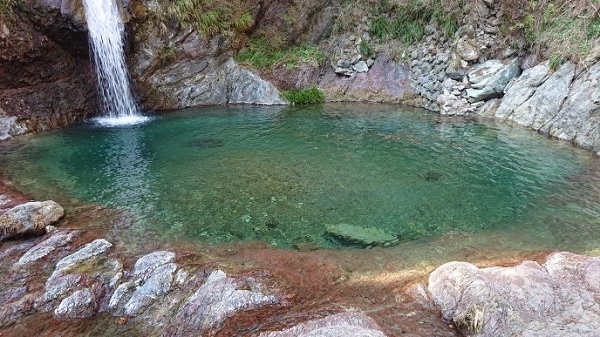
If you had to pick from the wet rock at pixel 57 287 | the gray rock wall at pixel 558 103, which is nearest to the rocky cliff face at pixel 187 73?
the gray rock wall at pixel 558 103

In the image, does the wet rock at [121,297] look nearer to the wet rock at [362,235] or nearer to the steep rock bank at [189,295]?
the steep rock bank at [189,295]

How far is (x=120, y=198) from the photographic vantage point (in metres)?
5.88

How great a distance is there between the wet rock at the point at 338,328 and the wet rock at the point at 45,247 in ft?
8.97

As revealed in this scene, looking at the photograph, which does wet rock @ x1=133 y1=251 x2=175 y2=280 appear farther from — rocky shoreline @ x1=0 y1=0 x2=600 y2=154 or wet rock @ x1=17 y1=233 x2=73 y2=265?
rocky shoreline @ x1=0 y1=0 x2=600 y2=154

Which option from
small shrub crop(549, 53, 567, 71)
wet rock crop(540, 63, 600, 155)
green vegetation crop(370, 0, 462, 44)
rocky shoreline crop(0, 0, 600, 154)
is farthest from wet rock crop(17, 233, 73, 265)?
green vegetation crop(370, 0, 462, 44)

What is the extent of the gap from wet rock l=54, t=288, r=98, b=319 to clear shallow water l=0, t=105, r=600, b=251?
127cm

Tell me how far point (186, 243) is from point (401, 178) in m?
3.59

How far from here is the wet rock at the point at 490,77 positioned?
10.2 metres

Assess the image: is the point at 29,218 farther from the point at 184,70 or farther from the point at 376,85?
the point at 376,85

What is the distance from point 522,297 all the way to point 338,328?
1609mm

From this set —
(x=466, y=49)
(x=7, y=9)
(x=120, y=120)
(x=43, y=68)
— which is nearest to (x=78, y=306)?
(x=120, y=120)

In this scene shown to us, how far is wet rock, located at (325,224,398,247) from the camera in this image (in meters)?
4.77

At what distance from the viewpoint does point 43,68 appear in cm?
980

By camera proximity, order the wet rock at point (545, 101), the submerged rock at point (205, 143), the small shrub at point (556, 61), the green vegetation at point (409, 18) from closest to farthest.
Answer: the submerged rock at point (205, 143) → the wet rock at point (545, 101) → the small shrub at point (556, 61) → the green vegetation at point (409, 18)
